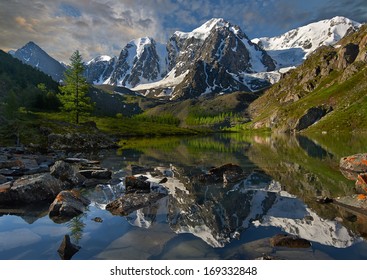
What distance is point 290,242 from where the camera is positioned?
534 inches

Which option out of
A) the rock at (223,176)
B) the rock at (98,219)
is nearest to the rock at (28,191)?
the rock at (98,219)

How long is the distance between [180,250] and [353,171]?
90.0 ft

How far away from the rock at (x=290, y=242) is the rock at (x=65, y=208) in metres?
11.0

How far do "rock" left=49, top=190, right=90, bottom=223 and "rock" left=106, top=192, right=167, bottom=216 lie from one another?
180 centimetres

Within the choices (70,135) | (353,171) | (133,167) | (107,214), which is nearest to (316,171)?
(353,171)

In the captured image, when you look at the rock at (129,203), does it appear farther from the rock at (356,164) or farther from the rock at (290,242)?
the rock at (356,164)

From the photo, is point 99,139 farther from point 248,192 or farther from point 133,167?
point 248,192

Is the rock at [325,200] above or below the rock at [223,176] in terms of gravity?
below

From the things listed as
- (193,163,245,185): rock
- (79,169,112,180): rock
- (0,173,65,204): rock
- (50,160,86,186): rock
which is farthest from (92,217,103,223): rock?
(193,163,245,185): rock

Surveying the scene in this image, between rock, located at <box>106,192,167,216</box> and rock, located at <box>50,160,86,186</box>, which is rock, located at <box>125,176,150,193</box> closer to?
rock, located at <box>106,192,167,216</box>

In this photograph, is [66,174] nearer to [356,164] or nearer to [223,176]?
[223,176]

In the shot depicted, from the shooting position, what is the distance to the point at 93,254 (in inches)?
501

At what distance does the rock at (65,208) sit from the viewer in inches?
696

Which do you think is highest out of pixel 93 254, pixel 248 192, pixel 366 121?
pixel 366 121
